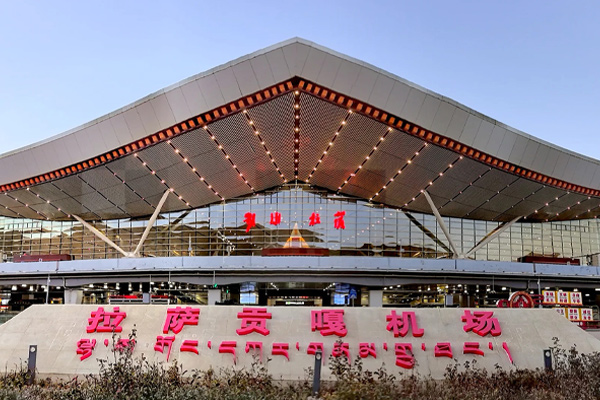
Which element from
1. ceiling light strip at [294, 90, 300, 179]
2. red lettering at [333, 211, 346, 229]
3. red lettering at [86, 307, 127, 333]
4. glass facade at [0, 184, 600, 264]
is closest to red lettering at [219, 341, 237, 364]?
red lettering at [86, 307, 127, 333]

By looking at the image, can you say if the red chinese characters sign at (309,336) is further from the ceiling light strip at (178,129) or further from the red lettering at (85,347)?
the ceiling light strip at (178,129)

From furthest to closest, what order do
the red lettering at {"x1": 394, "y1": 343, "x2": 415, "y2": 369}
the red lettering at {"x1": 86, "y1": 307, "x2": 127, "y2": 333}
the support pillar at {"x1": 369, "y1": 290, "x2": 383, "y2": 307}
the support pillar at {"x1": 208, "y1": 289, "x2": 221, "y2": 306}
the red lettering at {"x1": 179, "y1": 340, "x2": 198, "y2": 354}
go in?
the support pillar at {"x1": 369, "y1": 290, "x2": 383, "y2": 307} → the support pillar at {"x1": 208, "y1": 289, "x2": 221, "y2": 306} → the red lettering at {"x1": 86, "y1": 307, "x2": 127, "y2": 333} → the red lettering at {"x1": 179, "y1": 340, "x2": 198, "y2": 354} → the red lettering at {"x1": 394, "y1": 343, "x2": 415, "y2": 369}

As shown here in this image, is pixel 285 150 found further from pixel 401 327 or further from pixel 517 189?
pixel 401 327

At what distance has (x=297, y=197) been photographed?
123 ft

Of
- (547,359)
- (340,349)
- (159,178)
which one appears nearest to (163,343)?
(340,349)

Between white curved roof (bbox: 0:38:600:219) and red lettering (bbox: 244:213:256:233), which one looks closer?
white curved roof (bbox: 0:38:600:219)

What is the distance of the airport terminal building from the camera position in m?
23.4

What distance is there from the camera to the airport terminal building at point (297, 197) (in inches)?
921

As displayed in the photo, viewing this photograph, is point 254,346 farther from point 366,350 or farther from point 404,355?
point 404,355

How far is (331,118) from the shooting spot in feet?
82.2

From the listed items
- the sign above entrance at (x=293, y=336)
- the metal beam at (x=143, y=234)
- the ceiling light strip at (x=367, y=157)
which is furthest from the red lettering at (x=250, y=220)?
the sign above entrance at (x=293, y=336)

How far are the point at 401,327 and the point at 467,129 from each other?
15.3 m

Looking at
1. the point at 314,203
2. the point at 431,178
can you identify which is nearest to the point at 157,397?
the point at 431,178

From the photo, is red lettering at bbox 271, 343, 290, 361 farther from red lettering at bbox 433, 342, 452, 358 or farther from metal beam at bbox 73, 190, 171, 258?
metal beam at bbox 73, 190, 171, 258
